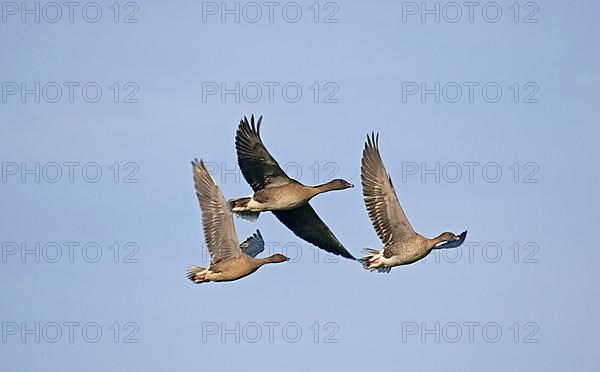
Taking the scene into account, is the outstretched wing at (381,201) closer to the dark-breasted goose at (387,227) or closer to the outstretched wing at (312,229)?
the dark-breasted goose at (387,227)

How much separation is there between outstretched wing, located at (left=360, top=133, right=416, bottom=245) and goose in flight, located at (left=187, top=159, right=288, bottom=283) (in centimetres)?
329

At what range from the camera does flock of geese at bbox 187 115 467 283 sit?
121 ft

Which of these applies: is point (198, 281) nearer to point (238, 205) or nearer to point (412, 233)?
point (238, 205)

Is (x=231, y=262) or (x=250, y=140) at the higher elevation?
(x=250, y=140)

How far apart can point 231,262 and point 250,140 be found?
3095mm

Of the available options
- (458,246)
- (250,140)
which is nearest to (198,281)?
(250,140)

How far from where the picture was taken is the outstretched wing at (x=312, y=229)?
4078 cm

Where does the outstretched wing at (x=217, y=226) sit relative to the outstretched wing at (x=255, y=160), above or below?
below

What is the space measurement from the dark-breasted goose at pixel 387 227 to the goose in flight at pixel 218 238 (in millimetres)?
3207

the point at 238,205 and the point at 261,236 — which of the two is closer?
the point at 238,205

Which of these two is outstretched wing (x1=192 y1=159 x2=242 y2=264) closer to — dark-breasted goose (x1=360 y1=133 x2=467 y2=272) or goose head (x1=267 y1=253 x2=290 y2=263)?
goose head (x1=267 y1=253 x2=290 y2=263)

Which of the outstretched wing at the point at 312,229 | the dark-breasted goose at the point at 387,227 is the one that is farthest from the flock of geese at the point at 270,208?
the outstretched wing at the point at 312,229

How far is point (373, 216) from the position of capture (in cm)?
3825

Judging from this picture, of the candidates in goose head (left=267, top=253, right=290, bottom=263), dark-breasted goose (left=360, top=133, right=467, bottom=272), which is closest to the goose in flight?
goose head (left=267, top=253, right=290, bottom=263)
